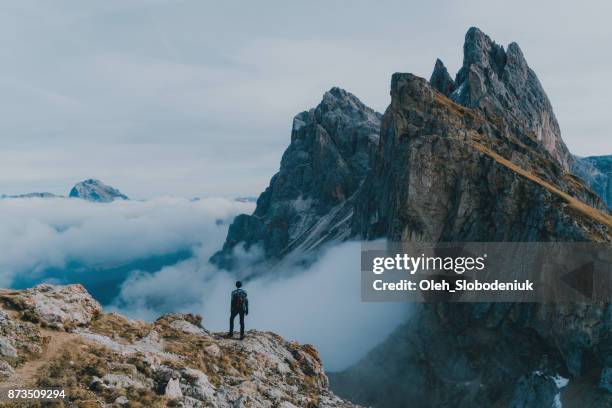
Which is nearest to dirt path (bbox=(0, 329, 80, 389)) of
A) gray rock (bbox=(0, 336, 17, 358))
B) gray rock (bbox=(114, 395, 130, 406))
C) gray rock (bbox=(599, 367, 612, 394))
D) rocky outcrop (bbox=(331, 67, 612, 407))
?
gray rock (bbox=(0, 336, 17, 358))

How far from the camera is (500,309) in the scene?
179 meters

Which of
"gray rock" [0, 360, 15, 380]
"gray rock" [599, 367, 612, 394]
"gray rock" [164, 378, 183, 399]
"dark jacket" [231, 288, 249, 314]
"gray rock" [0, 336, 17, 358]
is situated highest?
"dark jacket" [231, 288, 249, 314]

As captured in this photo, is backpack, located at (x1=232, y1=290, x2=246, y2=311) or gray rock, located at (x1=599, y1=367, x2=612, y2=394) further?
gray rock, located at (x1=599, y1=367, x2=612, y2=394)

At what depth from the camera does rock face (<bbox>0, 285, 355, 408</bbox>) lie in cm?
2462

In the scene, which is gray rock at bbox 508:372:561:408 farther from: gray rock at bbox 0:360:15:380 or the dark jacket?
gray rock at bbox 0:360:15:380

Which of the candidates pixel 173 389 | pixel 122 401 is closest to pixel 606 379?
pixel 173 389

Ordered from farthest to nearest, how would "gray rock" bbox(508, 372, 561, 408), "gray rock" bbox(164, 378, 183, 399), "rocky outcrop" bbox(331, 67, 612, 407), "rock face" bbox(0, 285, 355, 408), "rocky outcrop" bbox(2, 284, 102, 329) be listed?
"gray rock" bbox(508, 372, 561, 408), "rocky outcrop" bbox(331, 67, 612, 407), "rocky outcrop" bbox(2, 284, 102, 329), "gray rock" bbox(164, 378, 183, 399), "rock face" bbox(0, 285, 355, 408)

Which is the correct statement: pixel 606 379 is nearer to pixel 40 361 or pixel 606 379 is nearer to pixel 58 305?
pixel 58 305

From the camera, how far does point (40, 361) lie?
25312 millimetres

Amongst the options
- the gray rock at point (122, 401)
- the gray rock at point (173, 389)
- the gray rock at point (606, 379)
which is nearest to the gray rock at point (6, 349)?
the gray rock at point (122, 401)

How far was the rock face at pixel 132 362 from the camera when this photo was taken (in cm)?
2462

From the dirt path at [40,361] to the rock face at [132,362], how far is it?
5 cm

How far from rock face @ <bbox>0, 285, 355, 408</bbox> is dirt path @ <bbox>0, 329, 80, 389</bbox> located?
5 centimetres

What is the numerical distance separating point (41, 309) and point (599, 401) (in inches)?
6462
